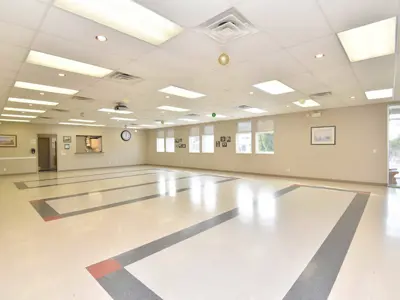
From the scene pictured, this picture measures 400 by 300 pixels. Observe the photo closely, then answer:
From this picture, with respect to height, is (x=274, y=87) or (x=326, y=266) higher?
(x=274, y=87)

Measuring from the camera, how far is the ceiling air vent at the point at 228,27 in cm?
232

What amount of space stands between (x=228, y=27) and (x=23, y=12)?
2.11 metres

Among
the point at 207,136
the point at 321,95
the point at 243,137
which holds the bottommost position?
the point at 243,137

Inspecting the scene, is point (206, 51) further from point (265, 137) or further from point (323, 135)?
point (265, 137)

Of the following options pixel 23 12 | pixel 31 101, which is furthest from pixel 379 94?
pixel 31 101

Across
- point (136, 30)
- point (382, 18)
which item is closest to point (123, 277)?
point (136, 30)

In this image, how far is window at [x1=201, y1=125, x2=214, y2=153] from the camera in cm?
1204

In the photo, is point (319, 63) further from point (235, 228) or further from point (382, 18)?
point (235, 228)

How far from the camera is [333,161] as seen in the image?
7.97 m

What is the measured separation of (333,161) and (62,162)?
13057 millimetres

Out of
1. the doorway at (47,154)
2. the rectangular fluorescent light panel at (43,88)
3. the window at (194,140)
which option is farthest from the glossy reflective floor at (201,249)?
the doorway at (47,154)

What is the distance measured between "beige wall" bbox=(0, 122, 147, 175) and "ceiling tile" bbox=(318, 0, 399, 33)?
13.3 m

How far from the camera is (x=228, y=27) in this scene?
252 cm

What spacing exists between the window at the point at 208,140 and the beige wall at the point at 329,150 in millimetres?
829
